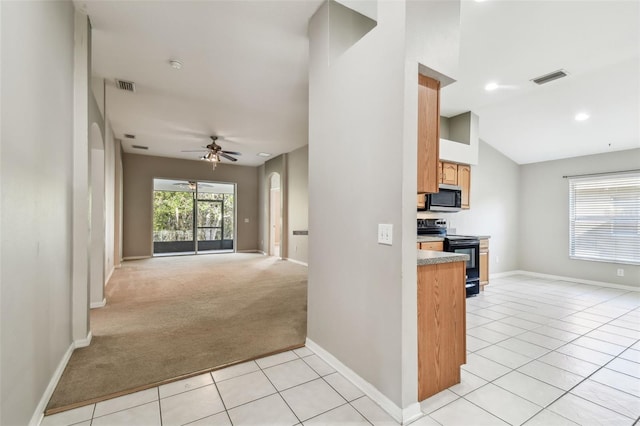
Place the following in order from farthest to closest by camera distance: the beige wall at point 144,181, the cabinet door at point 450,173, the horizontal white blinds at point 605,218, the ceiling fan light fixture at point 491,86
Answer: the beige wall at point 144,181 → the horizontal white blinds at point 605,218 → the cabinet door at point 450,173 → the ceiling fan light fixture at point 491,86

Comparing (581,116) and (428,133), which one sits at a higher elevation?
(581,116)

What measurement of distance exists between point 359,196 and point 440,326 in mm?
1038

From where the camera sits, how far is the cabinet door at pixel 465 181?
4988mm

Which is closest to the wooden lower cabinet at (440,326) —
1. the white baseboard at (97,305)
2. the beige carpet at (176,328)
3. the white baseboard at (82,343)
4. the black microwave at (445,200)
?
the beige carpet at (176,328)

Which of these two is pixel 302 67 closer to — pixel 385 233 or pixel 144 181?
pixel 385 233

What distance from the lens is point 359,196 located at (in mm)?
2004

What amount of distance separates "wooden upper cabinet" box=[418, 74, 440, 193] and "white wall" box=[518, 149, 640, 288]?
5.43 m

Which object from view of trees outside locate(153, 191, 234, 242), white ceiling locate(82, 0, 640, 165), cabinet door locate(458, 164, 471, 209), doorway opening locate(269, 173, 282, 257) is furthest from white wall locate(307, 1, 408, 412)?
view of trees outside locate(153, 191, 234, 242)

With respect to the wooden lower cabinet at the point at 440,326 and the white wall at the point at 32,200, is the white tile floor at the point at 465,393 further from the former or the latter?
the white wall at the point at 32,200

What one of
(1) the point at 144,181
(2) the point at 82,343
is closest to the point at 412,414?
(2) the point at 82,343

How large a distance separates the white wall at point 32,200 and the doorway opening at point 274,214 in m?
6.48

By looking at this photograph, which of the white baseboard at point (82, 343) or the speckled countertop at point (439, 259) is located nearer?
the speckled countertop at point (439, 259)

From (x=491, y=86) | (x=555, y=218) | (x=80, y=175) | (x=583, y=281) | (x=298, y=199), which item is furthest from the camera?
(x=298, y=199)

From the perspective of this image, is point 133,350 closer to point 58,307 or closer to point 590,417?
point 58,307
